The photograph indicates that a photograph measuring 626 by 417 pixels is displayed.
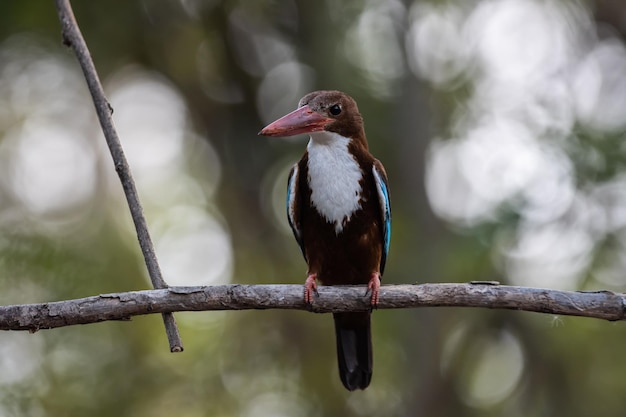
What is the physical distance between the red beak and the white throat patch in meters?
0.08

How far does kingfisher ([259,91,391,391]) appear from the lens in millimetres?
4211

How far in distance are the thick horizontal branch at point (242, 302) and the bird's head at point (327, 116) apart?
1250 mm

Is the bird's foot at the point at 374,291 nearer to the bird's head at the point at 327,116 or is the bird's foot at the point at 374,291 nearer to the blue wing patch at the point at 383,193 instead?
the blue wing patch at the point at 383,193

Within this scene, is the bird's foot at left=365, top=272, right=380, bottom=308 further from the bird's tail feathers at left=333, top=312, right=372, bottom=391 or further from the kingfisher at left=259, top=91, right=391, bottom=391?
the bird's tail feathers at left=333, top=312, right=372, bottom=391

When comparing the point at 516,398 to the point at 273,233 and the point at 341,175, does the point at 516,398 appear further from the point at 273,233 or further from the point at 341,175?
the point at 341,175

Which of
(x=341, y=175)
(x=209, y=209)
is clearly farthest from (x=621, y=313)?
(x=209, y=209)

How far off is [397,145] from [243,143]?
1569 millimetres

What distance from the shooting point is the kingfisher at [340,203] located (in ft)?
13.8

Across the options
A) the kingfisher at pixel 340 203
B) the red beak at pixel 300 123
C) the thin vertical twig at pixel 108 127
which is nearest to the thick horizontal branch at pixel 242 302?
the thin vertical twig at pixel 108 127

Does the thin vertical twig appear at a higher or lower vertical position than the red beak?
higher

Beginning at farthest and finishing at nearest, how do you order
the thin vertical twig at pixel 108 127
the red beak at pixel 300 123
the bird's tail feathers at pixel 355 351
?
the bird's tail feathers at pixel 355 351 → the red beak at pixel 300 123 → the thin vertical twig at pixel 108 127

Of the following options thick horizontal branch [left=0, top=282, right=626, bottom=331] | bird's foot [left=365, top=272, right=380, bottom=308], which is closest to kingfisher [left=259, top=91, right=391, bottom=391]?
bird's foot [left=365, top=272, right=380, bottom=308]

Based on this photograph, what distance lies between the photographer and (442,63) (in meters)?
7.46

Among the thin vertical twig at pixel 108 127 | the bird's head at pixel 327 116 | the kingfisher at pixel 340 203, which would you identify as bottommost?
the kingfisher at pixel 340 203
